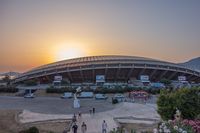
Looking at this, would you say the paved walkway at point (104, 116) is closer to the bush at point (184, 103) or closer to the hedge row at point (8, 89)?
the bush at point (184, 103)

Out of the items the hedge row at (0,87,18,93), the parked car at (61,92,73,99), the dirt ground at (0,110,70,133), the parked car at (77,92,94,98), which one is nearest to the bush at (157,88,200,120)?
the dirt ground at (0,110,70,133)

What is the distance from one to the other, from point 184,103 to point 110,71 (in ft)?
200

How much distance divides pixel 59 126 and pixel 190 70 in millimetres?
62015

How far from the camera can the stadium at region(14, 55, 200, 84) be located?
3140 inches

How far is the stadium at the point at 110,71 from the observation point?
7975 centimetres

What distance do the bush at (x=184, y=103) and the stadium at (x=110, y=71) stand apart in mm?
55997

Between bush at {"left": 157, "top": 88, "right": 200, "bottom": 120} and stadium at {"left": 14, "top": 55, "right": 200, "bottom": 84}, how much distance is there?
184 feet

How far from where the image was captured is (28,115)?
34.8 metres

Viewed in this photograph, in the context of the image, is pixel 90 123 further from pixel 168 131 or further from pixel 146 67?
pixel 146 67

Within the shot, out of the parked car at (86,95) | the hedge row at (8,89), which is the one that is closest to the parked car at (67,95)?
the parked car at (86,95)

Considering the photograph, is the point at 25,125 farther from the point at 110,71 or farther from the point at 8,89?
the point at 110,71

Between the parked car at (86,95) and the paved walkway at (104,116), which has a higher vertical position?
the parked car at (86,95)

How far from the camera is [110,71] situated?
8281cm

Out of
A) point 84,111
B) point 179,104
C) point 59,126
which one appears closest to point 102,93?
point 84,111
